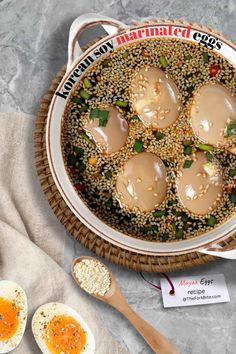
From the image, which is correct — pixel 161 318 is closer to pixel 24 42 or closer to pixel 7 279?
pixel 7 279

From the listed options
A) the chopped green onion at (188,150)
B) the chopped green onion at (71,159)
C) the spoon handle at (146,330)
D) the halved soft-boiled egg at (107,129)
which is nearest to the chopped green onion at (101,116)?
the halved soft-boiled egg at (107,129)

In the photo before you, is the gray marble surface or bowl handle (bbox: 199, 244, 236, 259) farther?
the gray marble surface

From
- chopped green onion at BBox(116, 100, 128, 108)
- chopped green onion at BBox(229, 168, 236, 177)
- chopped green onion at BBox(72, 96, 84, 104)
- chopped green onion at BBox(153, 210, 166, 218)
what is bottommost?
chopped green onion at BBox(153, 210, 166, 218)

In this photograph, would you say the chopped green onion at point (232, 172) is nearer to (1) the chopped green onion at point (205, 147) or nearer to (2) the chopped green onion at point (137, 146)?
(1) the chopped green onion at point (205, 147)

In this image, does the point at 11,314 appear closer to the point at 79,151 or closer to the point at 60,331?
the point at 60,331

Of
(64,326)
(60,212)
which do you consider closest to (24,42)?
(60,212)

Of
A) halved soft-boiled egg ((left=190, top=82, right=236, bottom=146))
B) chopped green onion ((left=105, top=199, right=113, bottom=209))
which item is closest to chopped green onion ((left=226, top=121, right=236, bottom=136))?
halved soft-boiled egg ((left=190, top=82, right=236, bottom=146))

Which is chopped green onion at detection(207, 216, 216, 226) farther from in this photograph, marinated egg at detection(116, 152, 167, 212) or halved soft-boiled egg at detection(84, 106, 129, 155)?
halved soft-boiled egg at detection(84, 106, 129, 155)

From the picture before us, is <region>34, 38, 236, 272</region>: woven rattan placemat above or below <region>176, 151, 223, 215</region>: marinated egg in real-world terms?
below

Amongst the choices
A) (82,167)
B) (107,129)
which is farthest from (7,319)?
(107,129)
